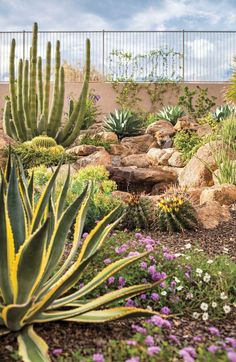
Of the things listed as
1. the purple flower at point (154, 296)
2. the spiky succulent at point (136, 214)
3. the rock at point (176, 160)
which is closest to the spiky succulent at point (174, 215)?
the spiky succulent at point (136, 214)

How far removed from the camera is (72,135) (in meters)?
17.5

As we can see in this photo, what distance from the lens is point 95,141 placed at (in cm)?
1659

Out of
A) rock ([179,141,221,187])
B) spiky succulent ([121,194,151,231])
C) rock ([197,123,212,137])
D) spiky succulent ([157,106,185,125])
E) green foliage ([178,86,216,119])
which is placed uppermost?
green foliage ([178,86,216,119])

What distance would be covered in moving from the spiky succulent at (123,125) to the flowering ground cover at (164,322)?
1266 centimetres

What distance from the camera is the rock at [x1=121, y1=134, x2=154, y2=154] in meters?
16.8

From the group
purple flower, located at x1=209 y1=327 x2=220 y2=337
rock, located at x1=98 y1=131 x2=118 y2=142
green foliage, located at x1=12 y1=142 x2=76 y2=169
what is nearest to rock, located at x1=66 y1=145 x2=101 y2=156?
green foliage, located at x1=12 y1=142 x2=76 y2=169

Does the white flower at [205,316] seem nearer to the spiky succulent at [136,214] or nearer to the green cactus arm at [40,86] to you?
the spiky succulent at [136,214]

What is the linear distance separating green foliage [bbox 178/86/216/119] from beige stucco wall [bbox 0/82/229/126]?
1166mm

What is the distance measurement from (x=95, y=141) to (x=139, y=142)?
4.26ft

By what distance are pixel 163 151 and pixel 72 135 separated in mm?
3546

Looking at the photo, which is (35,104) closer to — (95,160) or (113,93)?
(95,160)

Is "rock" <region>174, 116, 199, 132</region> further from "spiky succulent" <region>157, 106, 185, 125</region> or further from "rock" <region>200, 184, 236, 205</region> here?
"rock" <region>200, 184, 236, 205</region>

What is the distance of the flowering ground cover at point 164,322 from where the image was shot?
2980mm

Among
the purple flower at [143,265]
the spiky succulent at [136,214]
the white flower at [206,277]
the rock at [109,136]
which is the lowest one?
the white flower at [206,277]
